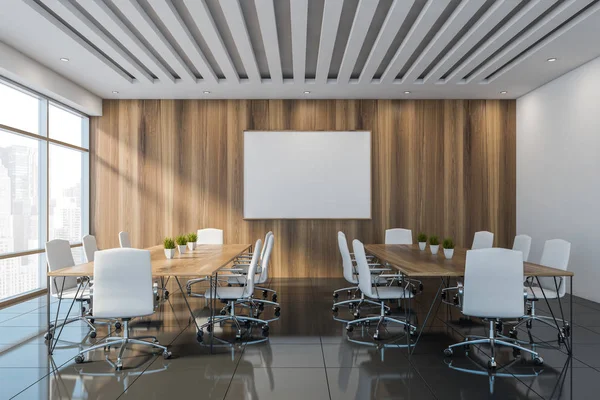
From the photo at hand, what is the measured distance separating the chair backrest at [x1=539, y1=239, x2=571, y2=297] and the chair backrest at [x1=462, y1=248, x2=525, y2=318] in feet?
4.29

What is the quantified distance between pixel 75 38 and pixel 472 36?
198 inches

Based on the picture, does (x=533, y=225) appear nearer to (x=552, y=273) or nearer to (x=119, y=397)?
(x=552, y=273)

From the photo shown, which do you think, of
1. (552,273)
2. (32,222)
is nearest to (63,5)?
(32,222)

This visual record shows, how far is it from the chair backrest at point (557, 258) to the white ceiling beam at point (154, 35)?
5296 mm

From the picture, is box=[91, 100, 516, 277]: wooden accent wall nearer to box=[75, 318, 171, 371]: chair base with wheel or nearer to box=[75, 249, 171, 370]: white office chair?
box=[75, 318, 171, 371]: chair base with wheel

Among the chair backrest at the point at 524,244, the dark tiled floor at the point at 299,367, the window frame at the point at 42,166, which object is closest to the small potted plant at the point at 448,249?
the dark tiled floor at the point at 299,367

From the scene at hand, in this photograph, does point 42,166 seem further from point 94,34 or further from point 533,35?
point 533,35

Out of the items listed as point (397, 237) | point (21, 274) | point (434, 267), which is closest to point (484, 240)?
point (397, 237)

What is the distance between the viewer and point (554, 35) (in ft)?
18.7

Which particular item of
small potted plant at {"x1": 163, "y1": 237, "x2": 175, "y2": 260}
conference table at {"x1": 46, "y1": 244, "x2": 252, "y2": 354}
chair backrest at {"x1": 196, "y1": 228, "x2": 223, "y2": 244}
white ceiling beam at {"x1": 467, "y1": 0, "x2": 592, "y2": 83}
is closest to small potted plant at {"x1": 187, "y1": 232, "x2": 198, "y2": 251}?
conference table at {"x1": 46, "y1": 244, "x2": 252, "y2": 354}

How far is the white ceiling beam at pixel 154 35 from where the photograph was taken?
16.0 ft

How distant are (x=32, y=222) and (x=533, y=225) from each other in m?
8.48

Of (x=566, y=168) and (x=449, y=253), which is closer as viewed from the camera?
(x=449, y=253)

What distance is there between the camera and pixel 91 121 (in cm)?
900
